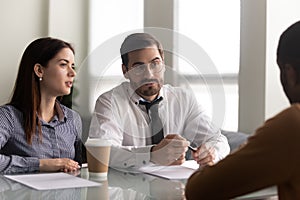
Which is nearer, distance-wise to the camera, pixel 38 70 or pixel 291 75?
pixel 291 75

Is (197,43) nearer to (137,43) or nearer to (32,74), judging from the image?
(137,43)

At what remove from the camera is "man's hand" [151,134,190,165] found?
1796 mm

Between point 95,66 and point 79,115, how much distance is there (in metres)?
0.57

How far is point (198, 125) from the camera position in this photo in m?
2.01

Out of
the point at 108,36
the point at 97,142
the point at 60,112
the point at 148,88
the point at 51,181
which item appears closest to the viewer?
the point at 51,181

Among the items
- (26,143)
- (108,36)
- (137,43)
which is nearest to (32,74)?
(26,143)

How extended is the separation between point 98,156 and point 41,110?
50 cm

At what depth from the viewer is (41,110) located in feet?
7.07

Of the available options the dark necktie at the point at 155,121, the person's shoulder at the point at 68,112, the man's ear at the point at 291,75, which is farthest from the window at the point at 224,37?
the man's ear at the point at 291,75

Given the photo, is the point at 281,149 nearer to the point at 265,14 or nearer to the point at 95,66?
the point at 95,66

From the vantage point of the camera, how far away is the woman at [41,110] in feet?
6.73

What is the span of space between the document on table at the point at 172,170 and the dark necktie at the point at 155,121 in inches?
4.1

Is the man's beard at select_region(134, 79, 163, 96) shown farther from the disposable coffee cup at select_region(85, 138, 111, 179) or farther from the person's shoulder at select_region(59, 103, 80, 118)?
the person's shoulder at select_region(59, 103, 80, 118)

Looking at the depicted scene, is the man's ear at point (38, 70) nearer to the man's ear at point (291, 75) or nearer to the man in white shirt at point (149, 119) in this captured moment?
the man in white shirt at point (149, 119)
